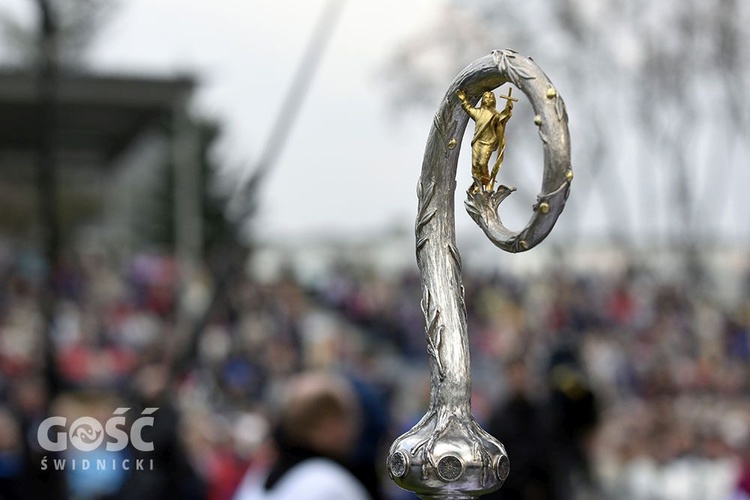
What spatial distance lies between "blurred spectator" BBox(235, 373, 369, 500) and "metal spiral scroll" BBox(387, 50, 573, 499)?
285cm

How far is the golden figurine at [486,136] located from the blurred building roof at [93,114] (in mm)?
20891

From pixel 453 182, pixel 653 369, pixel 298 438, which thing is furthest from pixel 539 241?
pixel 653 369

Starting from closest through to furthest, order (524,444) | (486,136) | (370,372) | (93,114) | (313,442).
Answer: (486,136) → (313,442) → (524,444) → (370,372) → (93,114)

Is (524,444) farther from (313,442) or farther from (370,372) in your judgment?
(370,372)

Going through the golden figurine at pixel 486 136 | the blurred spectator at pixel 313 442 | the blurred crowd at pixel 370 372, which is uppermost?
the golden figurine at pixel 486 136

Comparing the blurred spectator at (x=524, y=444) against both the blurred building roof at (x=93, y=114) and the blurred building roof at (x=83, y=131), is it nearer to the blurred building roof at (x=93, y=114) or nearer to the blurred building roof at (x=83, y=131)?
the blurred building roof at (x=83, y=131)

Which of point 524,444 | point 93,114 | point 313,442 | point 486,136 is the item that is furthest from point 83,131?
Answer: point 486,136

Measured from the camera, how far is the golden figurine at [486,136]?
3.65 ft

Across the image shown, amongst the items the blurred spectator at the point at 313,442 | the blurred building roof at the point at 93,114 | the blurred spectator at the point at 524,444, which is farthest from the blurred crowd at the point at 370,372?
the blurred building roof at the point at 93,114

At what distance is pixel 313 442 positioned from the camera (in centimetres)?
413

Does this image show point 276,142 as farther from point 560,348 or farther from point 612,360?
point 612,360

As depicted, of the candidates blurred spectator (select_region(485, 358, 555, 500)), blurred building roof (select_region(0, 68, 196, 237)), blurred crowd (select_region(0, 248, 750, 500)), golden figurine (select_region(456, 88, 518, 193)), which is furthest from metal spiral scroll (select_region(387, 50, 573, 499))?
blurred building roof (select_region(0, 68, 196, 237))

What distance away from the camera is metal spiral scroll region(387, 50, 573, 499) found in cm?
111

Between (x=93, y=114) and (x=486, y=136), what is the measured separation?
28165 mm
